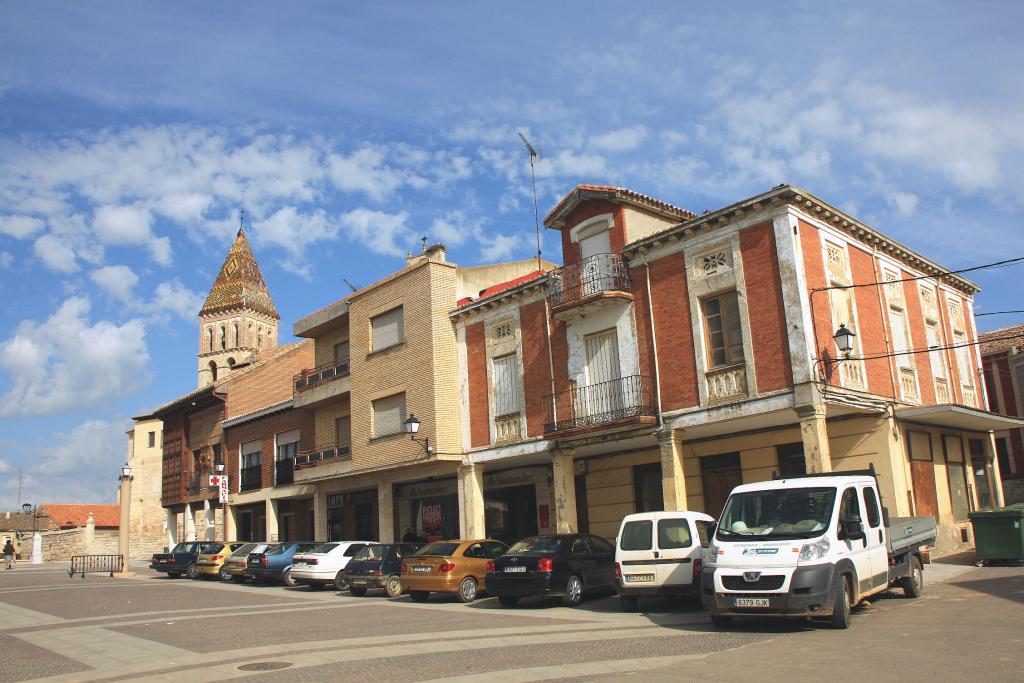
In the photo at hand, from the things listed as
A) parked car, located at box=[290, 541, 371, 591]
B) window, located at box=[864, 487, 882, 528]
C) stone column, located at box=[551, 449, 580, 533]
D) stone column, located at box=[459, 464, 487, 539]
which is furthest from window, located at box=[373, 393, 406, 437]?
window, located at box=[864, 487, 882, 528]

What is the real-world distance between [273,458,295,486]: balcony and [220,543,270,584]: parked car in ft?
18.2

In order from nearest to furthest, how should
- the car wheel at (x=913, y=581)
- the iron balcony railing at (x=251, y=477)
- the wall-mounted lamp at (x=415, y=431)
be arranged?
the car wheel at (x=913, y=581), the wall-mounted lamp at (x=415, y=431), the iron balcony railing at (x=251, y=477)

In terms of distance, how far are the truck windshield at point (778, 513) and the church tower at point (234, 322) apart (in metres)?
96.0

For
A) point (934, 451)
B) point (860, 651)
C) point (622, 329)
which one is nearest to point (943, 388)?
point (934, 451)

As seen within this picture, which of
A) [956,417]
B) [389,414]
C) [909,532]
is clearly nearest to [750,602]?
[909,532]

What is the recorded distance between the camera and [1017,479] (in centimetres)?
3152

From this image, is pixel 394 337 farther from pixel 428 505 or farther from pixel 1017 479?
pixel 1017 479

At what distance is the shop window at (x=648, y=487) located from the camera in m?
22.8

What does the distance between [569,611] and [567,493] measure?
677cm

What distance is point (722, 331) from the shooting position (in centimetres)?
1852

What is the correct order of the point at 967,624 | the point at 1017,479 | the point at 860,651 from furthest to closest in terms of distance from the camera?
the point at 1017,479
the point at 967,624
the point at 860,651

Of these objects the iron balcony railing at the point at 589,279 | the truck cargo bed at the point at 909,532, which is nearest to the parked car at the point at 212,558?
the iron balcony railing at the point at 589,279

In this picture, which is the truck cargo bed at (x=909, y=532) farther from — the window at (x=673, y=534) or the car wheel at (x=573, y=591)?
the car wheel at (x=573, y=591)

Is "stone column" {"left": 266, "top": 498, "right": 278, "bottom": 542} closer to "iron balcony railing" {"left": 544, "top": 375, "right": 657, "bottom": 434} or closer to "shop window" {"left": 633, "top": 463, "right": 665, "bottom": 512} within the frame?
"iron balcony railing" {"left": 544, "top": 375, "right": 657, "bottom": 434}
